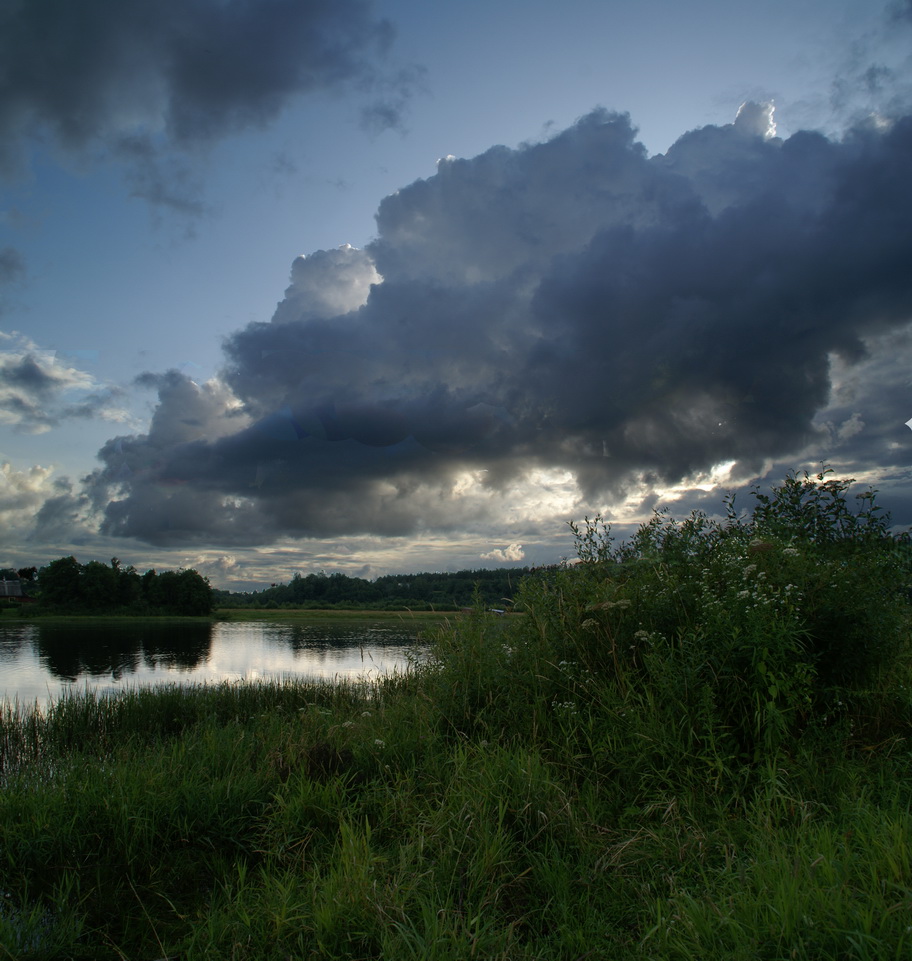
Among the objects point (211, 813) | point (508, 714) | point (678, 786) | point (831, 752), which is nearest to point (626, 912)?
point (678, 786)

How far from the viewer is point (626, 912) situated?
330cm

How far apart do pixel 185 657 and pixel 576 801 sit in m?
36.3

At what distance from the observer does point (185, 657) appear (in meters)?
36.0

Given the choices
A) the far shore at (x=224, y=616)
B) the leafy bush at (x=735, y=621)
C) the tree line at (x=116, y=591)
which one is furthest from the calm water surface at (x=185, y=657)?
the tree line at (x=116, y=591)

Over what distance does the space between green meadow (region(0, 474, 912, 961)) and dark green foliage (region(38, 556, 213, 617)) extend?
80.8 m

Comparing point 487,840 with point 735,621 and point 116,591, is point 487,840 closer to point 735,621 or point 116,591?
point 735,621

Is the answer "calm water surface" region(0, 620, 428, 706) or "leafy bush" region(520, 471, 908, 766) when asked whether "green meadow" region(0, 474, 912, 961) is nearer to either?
"leafy bush" region(520, 471, 908, 766)

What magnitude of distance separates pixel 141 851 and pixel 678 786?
422cm

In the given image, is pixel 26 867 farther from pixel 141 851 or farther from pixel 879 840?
pixel 879 840

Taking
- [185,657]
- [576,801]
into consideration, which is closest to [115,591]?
[185,657]

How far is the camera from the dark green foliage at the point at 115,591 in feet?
256

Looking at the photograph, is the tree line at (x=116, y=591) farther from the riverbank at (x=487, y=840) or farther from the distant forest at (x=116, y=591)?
the riverbank at (x=487, y=840)

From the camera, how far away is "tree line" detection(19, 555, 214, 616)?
78062 millimetres

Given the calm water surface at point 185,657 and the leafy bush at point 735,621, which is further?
the calm water surface at point 185,657
